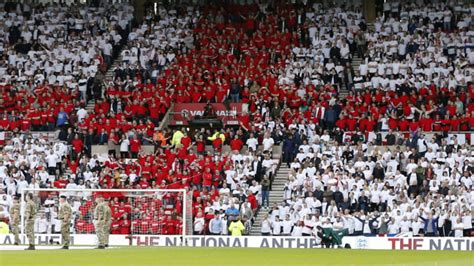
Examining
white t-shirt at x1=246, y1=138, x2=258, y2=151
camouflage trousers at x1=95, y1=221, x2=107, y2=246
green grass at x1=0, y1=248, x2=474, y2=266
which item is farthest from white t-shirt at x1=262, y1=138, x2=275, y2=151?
camouflage trousers at x1=95, y1=221, x2=107, y2=246

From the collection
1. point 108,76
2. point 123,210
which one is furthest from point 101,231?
point 108,76

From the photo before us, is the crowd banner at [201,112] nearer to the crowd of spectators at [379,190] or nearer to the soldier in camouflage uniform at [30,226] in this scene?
the crowd of spectators at [379,190]

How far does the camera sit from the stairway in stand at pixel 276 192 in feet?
161

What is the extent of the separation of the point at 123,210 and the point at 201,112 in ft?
35.5

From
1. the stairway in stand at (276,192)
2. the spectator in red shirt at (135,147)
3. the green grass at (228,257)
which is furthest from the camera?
the spectator in red shirt at (135,147)

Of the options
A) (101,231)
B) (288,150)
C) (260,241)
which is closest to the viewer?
(101,231)

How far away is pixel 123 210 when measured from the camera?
47438 mm

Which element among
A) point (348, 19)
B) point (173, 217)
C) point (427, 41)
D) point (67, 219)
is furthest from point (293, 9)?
point (67, 219)

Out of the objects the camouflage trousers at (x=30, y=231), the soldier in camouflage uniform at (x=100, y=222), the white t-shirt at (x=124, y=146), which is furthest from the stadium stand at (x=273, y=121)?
the camouflage trousers at (x=30, y=231)

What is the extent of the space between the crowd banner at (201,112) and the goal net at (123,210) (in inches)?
338

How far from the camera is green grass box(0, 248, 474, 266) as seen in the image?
33.7 metres

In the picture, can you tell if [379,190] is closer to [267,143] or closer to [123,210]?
[267,143]

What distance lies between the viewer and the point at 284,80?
57438 millimetres

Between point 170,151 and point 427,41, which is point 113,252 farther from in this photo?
point 427,41
